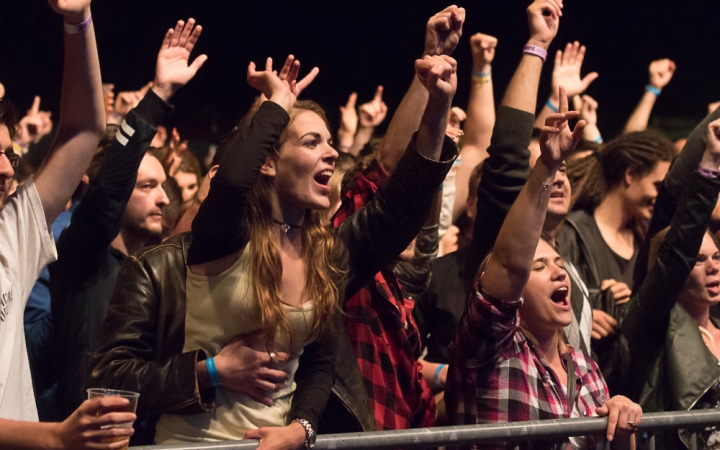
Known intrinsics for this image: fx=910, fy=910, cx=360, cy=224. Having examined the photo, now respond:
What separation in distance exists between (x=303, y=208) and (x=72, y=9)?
68cm

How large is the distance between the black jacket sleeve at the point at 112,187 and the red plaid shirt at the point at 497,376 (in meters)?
1.03

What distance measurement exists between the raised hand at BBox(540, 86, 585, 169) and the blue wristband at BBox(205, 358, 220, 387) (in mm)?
927

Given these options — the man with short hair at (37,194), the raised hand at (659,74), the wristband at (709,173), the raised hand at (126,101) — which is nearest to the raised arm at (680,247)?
the wristband at (709,173)

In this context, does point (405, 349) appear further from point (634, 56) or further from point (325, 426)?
point (634, 56)

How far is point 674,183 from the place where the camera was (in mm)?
3168

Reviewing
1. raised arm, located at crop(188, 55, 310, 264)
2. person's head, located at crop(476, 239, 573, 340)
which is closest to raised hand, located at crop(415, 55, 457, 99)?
raised arm, located at crop(188, 55, 310, 264)

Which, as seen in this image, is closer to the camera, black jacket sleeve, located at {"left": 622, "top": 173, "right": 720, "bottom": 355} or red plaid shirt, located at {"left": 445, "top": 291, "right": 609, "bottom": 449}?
red plaid shirt, located at {"left": 445, "top": 291, "right": 609, "bottom": 449}

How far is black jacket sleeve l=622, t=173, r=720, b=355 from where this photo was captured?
9.14ft

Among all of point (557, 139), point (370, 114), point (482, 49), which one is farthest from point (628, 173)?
point (557, 139)

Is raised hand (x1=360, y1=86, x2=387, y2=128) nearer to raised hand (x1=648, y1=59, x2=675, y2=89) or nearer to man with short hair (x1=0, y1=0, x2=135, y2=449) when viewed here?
raised hand (x1=648, y1=59, x2=675, y2=89)

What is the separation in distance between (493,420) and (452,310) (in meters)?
0.84

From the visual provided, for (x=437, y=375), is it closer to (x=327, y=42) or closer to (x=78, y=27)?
(x=78, y=27)

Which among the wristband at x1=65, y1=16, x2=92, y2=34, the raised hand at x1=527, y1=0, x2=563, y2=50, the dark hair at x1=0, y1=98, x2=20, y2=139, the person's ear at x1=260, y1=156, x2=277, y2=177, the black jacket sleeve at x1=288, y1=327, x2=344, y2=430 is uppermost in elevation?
the raised hand at x1=527, y1=0, x2=563, y2=50

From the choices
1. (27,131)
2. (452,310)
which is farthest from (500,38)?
(452,310)
